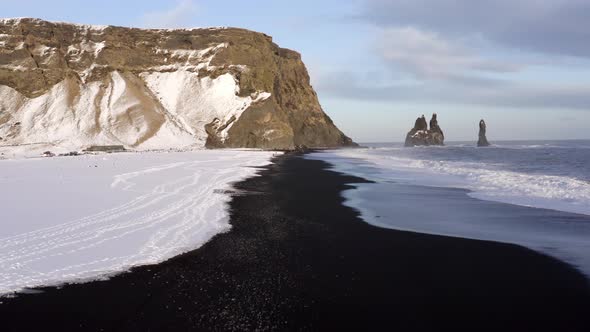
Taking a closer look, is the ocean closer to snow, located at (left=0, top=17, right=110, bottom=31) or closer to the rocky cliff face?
the rocky cliff face

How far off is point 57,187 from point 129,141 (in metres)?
69.8

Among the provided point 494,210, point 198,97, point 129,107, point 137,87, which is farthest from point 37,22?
point 494,210

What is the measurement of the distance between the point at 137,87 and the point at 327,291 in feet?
328

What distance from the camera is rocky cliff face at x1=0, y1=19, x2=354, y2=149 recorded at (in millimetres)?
85500

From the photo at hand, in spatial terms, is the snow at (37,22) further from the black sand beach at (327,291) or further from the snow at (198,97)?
the black sand beach at (327,291)

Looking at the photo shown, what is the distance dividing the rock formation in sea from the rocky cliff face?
65.9 metres

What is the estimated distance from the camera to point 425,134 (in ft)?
527

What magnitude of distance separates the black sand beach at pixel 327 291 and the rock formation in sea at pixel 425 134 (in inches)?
6176

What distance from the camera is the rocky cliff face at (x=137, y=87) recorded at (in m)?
85.5

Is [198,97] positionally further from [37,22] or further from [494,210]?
[494,210]

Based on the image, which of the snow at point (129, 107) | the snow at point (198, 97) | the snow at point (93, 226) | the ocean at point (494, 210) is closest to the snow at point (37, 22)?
the snow at point (129, 107)

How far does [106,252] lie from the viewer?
8039 millimetres

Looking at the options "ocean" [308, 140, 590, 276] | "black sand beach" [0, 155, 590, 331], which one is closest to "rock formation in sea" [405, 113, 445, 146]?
"ocean" [308, 140, 590, 276]

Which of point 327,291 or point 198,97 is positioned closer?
point 327,291
